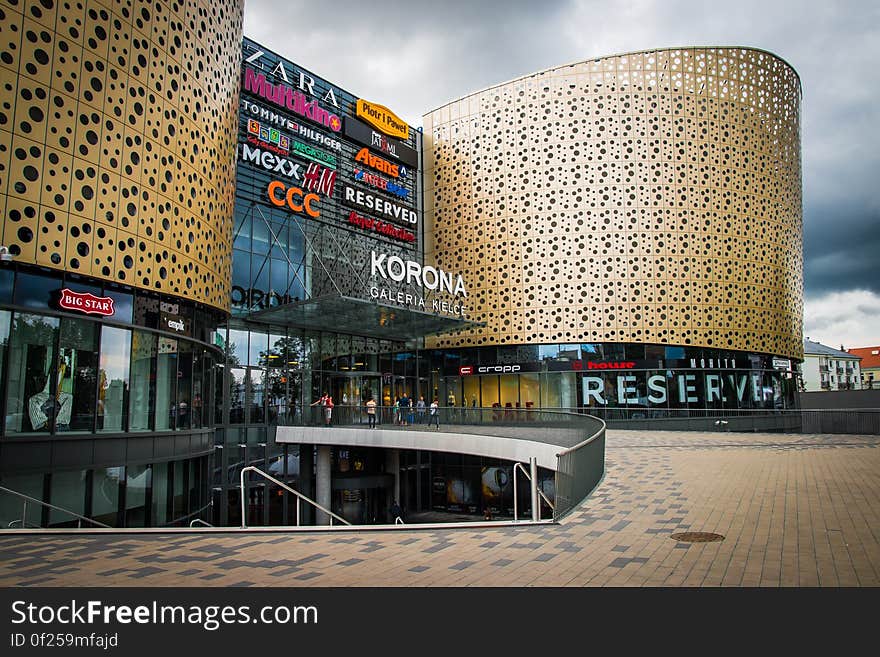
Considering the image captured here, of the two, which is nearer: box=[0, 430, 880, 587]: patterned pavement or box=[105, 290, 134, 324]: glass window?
box=[0, 430, 880, 587]: patterned pavement

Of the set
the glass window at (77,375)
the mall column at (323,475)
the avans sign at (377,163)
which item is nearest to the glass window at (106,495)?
the glass window at (77,375)

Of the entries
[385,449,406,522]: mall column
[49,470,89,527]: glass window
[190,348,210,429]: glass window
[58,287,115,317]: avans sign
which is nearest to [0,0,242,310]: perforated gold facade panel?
[58,287,115,317]: avans sign

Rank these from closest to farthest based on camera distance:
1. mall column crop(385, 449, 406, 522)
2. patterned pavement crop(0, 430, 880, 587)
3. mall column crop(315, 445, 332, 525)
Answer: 1. patterned pavement crop(0, 430, 880, 587)
2. mall column crop(315, 445, 332, 525)
3. mall column crop(385, 449, 406, 522)

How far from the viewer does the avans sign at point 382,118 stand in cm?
4009

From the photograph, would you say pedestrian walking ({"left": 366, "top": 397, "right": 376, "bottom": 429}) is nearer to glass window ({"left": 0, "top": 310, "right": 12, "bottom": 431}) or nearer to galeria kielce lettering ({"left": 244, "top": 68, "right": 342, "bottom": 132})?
glass window ({"left": 0, "top": 310, "right": 12, "bottom": 431})

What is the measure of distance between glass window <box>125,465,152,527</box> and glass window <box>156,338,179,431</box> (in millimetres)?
1598

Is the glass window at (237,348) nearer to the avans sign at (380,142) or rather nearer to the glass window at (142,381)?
the glass window at (142,381)

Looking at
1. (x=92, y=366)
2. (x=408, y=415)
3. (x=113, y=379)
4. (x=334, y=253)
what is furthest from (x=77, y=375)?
(x=334, y=253)

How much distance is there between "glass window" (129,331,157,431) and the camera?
2036cm

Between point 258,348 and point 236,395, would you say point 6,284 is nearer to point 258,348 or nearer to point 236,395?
point 236,395

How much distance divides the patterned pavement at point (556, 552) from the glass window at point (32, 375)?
8.06 meters

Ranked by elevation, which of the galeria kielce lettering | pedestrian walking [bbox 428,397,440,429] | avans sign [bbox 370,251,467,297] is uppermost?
the galeria kielce lettering

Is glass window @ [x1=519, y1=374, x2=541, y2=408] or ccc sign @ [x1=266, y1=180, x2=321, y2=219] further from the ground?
ccc sign @ [x1=266, y1=180, x2=321, y2=219]
